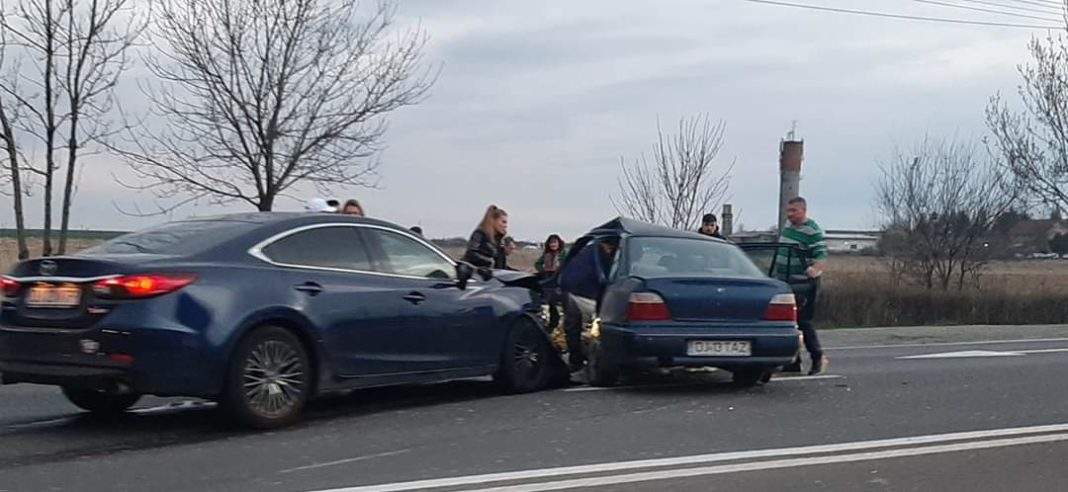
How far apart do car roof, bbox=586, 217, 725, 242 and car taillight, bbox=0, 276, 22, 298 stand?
4987 mm

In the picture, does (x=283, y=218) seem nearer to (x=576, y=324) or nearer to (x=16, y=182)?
(x=576, y=324)

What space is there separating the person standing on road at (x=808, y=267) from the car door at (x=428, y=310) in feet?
10.6

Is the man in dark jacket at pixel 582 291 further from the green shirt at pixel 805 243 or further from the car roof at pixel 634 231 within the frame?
the green shirt at pixel 805 243

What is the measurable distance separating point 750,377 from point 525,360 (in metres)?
1.96

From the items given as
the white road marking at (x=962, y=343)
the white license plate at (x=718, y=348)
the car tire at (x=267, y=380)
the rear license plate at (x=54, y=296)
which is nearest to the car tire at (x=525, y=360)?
the white license plate at (x=718, y=348)

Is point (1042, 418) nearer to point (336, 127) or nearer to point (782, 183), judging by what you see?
point (336, 127)

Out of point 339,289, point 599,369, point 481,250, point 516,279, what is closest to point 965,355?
point 481,250

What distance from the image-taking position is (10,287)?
27.9 feet

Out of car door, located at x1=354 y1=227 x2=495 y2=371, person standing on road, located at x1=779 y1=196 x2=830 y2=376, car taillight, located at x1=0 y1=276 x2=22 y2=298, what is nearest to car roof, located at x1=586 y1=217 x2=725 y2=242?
person standing on road, located at x1=779 y1=196 x2=830 y2=376

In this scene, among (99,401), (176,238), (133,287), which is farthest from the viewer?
(99,401)

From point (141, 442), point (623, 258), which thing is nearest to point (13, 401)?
point (141, 442)

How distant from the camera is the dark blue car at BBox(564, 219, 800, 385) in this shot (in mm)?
10414

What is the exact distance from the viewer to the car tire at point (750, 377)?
36.8ft

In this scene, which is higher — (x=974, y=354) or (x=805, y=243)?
(x=805, y=243)
